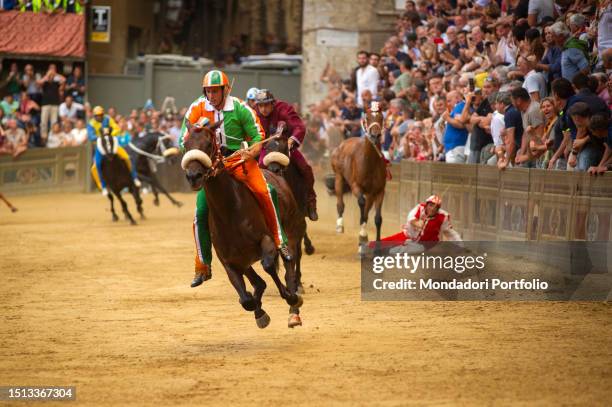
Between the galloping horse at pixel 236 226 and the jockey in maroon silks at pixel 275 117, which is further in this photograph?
the jockey in maroon silks at pixel 275 117

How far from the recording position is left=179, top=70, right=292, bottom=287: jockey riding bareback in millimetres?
9961

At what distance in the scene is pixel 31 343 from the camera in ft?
31.9

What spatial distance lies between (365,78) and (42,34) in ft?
46.8

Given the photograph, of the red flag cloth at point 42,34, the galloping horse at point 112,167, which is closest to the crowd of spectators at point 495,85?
the galloping horse at point 112,167

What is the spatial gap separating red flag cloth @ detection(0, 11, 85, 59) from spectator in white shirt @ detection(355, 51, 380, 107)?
13404mm

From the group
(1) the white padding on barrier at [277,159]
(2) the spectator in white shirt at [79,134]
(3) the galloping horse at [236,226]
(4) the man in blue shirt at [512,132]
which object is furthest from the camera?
(2) the spectator in white shirt at [79,134]

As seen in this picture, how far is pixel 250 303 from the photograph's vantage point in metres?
9.62

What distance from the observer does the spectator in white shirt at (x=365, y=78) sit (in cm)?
2462

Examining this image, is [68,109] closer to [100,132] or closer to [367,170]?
[100,132]

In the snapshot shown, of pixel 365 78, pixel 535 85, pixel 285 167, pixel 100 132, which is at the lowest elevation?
pixel 100 132

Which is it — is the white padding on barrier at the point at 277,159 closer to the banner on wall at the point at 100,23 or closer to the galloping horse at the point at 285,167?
the galloping horse at the point at 285,167

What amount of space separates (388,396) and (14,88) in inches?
1113

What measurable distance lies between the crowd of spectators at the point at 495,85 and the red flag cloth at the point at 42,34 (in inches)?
485

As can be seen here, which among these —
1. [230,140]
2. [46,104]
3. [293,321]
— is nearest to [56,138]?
[46,104]
